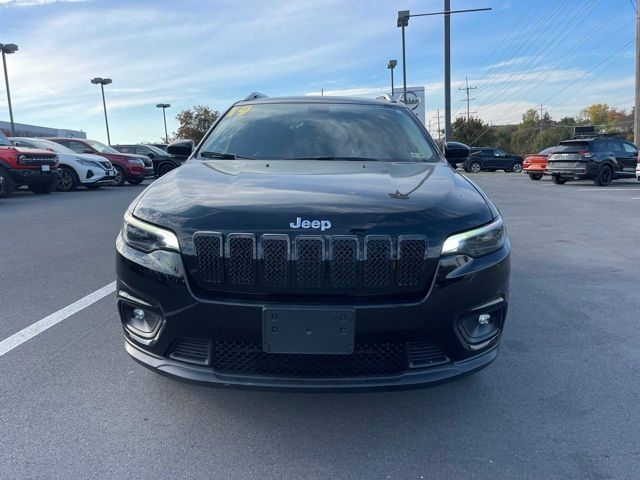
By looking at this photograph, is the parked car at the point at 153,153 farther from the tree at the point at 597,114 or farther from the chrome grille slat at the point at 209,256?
the tree at the point at 597,114

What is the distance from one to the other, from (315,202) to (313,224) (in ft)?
0.58

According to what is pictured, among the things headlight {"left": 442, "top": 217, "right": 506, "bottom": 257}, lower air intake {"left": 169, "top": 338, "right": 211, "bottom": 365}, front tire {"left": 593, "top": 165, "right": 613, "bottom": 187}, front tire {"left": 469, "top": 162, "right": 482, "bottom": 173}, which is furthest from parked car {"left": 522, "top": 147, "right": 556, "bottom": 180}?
lower air intake {"left": 169, "top": 338, "right": 211, "bottom": 365}

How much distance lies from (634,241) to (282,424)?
6.63 m

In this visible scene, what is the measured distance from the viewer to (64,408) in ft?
8.96

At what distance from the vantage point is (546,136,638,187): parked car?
17844 mm

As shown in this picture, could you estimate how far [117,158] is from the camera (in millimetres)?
19359

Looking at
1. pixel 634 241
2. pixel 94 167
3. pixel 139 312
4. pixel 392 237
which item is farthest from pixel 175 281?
pixel 94 167

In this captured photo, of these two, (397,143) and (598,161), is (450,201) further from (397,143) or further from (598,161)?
(598,161)

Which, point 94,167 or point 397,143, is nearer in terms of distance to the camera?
point 397,143

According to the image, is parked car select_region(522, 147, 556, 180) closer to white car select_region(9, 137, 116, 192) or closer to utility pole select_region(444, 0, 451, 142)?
utility pole select_region(444, 0, 451, 142)

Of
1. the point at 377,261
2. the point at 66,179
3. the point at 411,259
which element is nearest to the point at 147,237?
the point at 377,261

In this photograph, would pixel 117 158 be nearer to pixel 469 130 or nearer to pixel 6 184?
pixel 6 184

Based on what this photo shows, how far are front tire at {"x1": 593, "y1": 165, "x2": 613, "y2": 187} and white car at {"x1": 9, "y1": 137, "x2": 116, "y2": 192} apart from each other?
16.4 meters

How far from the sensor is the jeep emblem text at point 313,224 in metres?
2.31
